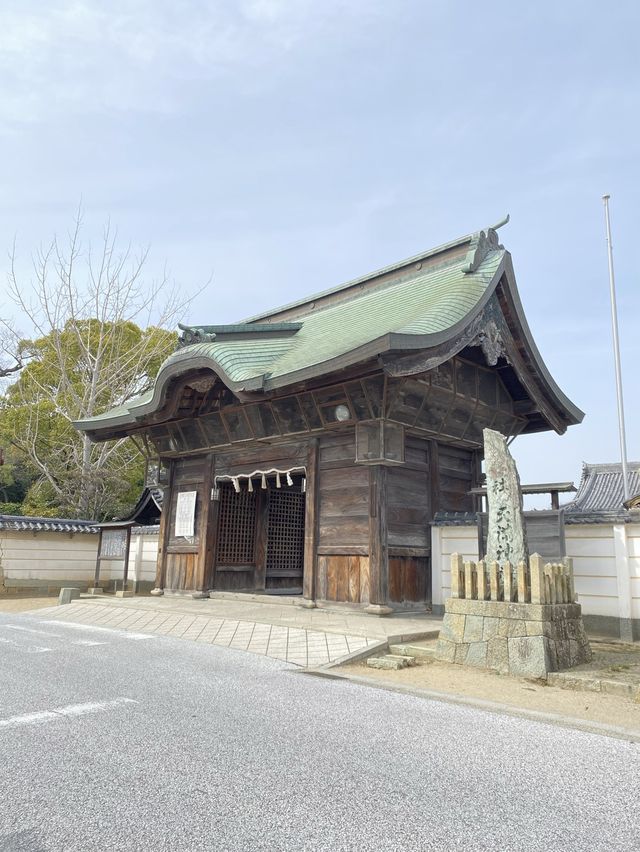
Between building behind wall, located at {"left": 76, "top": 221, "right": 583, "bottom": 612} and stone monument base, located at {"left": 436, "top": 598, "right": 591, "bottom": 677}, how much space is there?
335cm

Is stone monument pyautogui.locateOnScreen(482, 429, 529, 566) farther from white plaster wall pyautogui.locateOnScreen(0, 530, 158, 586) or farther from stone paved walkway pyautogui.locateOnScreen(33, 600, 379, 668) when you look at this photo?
white plaster wall pyautogui.locateOnScreen(0, 530, 158, 586)

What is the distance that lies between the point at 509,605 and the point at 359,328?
7.44 meters

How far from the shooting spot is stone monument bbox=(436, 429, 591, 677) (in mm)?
6742

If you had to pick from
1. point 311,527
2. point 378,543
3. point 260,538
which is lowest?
point 378,543

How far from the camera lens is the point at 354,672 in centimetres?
688

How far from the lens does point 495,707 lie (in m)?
5.34

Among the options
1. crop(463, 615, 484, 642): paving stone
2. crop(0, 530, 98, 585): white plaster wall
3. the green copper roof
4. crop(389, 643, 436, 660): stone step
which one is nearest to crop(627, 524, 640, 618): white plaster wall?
A: crop(463, 615, 484, 642): paving stone

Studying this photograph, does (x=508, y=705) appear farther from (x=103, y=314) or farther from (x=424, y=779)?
(x=103, y=314)

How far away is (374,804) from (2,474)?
27.1m

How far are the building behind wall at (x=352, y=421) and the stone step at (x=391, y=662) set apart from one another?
10.5 feet

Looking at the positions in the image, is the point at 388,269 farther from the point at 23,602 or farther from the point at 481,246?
the point at 23,602

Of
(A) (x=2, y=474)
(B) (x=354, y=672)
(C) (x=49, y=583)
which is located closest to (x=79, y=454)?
(A) (x=2, y=474)

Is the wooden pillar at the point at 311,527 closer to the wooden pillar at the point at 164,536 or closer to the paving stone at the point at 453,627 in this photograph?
the paving stone at the point at 453,627

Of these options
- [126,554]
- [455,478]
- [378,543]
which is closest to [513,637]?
[378,543]
